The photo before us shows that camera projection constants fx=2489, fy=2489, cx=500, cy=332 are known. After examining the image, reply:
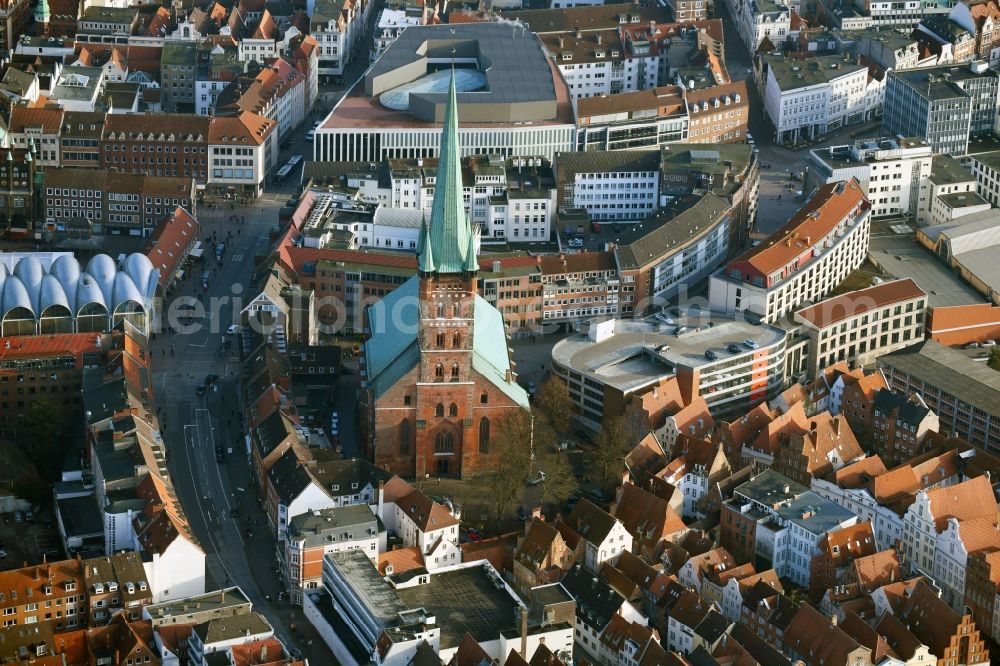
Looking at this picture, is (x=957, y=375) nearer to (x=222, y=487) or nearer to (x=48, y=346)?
(x=222, y=487)

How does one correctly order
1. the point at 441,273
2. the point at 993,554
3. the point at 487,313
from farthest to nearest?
the point at 487,313 < the point at 441,273 < the point at 993,554

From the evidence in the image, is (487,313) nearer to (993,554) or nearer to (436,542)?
(436,542)

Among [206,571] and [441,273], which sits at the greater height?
[441,273]

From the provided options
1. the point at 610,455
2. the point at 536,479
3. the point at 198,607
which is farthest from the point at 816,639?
the point at 198,607

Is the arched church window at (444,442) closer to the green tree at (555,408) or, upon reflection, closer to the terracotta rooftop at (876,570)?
the green tree at (555,408)

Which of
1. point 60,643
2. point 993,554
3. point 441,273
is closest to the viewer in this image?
point 60,643

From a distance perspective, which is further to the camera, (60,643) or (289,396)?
(289,396)

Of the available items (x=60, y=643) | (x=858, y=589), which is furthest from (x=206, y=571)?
(x=858, y=589)
